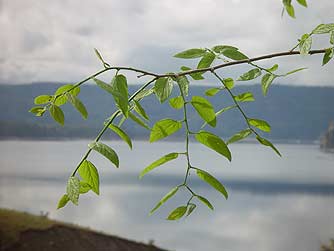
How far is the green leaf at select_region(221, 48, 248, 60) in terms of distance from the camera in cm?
20

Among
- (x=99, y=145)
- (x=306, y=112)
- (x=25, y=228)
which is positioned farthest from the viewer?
(x=306, y=112)

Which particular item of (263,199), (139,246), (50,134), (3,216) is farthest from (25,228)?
(263,199)

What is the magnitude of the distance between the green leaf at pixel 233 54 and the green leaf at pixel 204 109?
34 mm

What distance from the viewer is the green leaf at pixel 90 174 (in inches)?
7.1

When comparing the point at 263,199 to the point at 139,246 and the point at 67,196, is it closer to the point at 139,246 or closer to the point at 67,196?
the point at 139,246

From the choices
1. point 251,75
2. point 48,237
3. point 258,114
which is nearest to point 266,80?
point 251,75

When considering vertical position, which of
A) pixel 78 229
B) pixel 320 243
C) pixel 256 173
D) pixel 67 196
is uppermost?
pixel 67 196

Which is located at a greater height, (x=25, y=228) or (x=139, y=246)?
(x=25, y=228)

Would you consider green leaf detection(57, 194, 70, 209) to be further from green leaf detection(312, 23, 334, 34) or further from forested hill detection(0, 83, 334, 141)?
forested hill detection(0, 83, 334, 141)

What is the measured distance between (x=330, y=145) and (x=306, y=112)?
1.93 ft

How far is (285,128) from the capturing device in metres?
4.19

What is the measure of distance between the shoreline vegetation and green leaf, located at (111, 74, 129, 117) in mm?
2393

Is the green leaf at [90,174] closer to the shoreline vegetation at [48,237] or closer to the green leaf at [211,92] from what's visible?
the green leaf at [211,92]

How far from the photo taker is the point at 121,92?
17 centimetres
